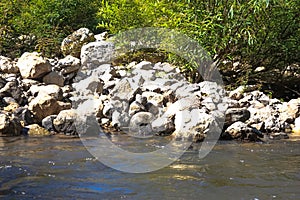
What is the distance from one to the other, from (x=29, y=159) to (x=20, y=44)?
25.5 feet

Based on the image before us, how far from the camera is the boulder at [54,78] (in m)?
9.47

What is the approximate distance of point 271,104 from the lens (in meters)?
8.88

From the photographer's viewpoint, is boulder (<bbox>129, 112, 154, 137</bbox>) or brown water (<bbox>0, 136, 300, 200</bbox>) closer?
brown water (<bbox>0, 136, 300, 200</bbox>)

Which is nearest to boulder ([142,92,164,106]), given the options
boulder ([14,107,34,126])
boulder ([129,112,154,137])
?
boulder ([129,112,154,137])

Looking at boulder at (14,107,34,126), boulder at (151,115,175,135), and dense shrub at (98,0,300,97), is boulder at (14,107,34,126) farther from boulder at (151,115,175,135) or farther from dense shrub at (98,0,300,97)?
dense shrub at (98,0,300,97)

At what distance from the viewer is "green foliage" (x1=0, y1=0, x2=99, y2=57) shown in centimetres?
1223

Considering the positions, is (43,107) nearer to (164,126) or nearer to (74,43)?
(164,126)

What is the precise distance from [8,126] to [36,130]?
0.48m

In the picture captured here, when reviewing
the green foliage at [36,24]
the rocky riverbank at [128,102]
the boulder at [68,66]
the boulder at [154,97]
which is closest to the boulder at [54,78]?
the rocky riverbank at [128,102]

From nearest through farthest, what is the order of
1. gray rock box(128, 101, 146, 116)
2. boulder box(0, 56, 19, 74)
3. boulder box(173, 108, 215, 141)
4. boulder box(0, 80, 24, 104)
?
boulder box(173, 108, 215, 141), gray rock box(128, 101, 146, 116), boulder box(0, 80, 24, 104), boulder box(0, 56, 19, 74)

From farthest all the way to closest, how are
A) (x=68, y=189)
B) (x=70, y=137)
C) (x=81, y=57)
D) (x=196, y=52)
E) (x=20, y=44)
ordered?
(x=20, y=44)
(x=81, y=57)
(x=196, y=52)
(x=70, y=137)
(x=68, y=189)

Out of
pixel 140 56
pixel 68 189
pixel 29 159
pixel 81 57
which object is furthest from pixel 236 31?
pixel 68 189

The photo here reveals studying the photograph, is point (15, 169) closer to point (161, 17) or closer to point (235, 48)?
point (161, 17)

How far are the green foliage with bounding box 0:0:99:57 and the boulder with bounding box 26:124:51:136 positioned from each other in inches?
194
